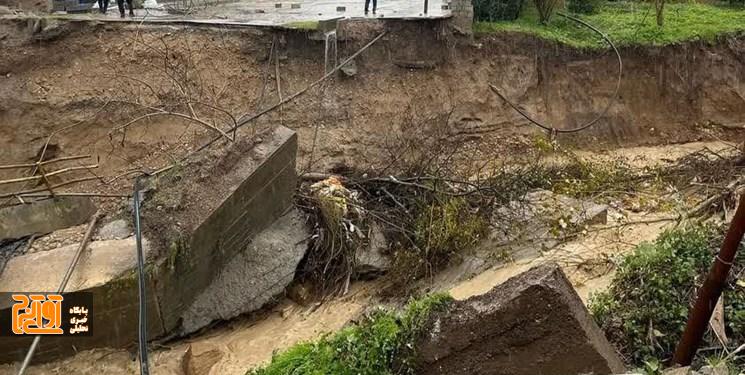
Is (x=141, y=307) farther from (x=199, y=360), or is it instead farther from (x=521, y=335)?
(x=521, y=335)

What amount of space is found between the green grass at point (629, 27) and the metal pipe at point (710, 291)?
7.76m

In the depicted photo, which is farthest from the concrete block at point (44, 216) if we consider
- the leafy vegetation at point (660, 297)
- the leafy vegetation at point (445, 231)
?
the leafy vegetation at point (660, 297)

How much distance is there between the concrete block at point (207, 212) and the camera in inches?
260

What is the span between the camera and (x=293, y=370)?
16.2ft

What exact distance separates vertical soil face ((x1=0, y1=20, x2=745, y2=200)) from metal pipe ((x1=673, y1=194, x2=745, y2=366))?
636 cm

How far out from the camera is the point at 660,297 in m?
4.88

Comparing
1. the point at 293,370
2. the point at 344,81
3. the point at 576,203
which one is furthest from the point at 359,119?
the point at 293,370

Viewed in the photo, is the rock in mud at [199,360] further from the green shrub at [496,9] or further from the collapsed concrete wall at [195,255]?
the green shrub at [496,9]

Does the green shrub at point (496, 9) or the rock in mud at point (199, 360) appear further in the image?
the green shrub at point (496, 9)

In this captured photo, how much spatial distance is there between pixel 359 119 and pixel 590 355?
695cm

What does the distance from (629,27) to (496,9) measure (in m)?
2.53

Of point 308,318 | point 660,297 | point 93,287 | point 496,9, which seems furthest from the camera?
point 496,9

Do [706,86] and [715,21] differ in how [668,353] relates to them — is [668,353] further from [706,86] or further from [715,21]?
[715,21]

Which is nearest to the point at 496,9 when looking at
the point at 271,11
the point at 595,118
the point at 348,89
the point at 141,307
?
the point at 595,118
